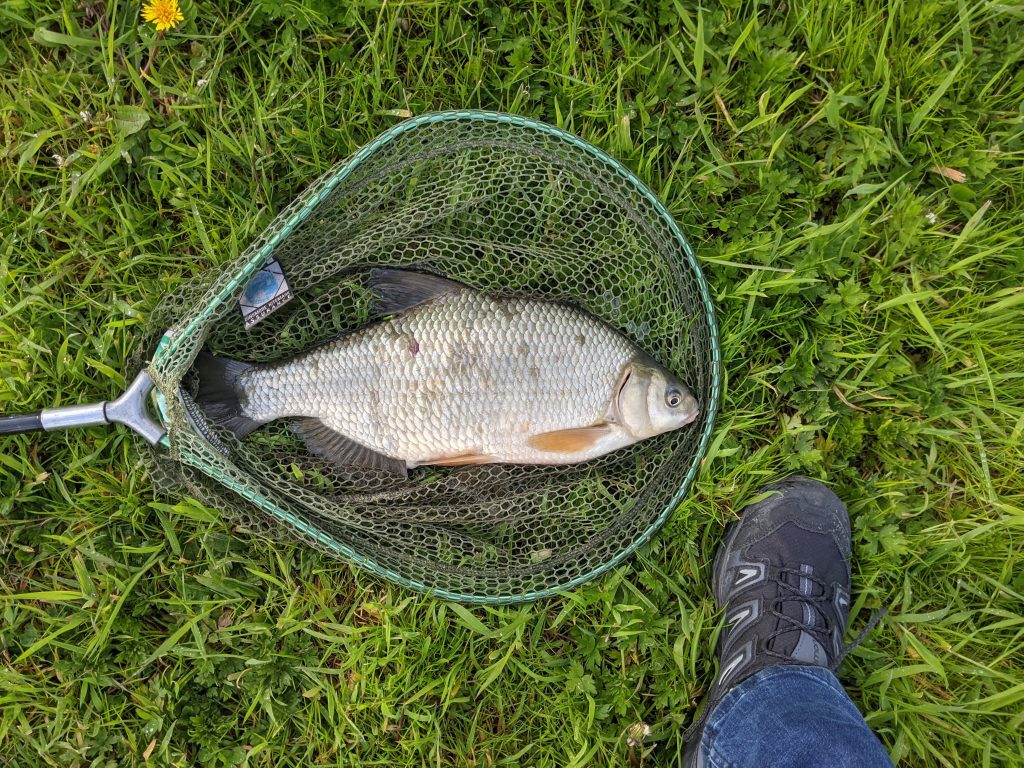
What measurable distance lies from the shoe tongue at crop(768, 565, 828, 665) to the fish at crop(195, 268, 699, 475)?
0.65 m

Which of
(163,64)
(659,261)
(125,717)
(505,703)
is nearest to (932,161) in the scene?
(659,261)

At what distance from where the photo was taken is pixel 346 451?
2217 millimetres

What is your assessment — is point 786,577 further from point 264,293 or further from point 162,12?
point 162,12

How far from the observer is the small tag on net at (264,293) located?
213 centimetres

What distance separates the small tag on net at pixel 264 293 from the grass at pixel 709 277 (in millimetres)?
201

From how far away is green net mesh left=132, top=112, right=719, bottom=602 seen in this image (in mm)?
2117

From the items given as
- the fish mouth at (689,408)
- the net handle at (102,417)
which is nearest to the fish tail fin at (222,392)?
the net handle at (102,417)

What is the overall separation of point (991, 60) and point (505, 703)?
105 inches

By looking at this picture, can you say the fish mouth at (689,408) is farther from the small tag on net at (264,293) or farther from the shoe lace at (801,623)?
the small tag on net at (264,293)

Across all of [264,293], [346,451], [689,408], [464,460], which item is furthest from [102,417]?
[689,408]

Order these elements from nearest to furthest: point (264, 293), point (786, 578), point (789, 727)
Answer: point (789, 727) < point (264, 293) < point (786, 578)

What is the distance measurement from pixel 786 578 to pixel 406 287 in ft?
5.22

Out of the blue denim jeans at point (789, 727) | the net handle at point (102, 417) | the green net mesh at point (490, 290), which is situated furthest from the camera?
the green net mesh at point (490, 290)

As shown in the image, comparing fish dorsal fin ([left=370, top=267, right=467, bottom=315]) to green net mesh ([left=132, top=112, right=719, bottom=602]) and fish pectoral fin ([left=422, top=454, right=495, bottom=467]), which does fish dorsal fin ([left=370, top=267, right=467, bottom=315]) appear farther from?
fish pectoral fin ([left=422, top=454, right=495, bottom=467])
